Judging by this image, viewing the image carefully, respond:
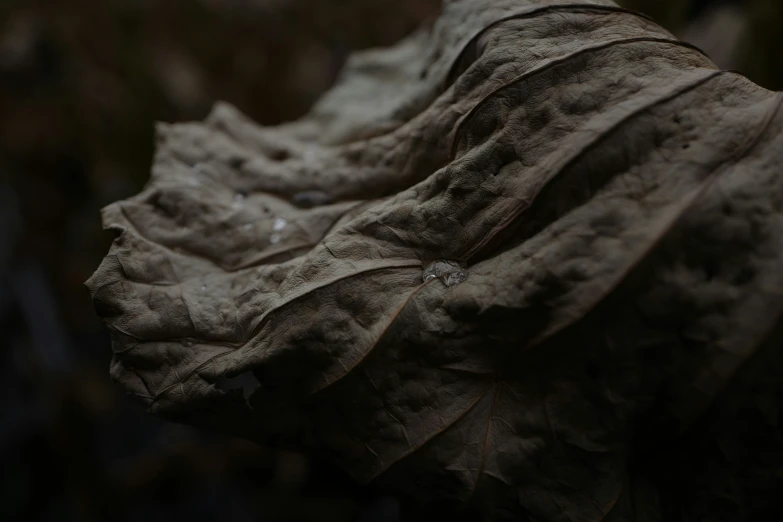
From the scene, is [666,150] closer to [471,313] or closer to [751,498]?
[471,313]

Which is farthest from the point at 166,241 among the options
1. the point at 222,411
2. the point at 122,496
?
the point at 122,496

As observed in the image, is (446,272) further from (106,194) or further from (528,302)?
(106,194)

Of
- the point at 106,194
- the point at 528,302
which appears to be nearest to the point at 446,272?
the point at 528,302

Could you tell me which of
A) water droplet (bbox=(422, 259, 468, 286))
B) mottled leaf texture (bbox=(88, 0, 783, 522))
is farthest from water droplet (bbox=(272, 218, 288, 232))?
water droplet (bbox=(422, 259, 468, 286))

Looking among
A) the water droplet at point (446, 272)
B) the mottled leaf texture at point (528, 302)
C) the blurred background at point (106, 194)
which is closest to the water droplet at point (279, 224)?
the mottled leaf texture at point (528, 302)

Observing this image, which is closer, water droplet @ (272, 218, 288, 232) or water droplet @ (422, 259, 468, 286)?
water droplet @ (422, 259, 468, 286)

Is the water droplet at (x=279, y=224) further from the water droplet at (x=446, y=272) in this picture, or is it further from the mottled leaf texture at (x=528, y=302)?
the water droplet at (x=446, y=272)

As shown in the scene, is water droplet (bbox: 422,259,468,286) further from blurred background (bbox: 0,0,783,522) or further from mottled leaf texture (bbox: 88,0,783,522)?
blurred background (bbox: 0,0,783,522)
